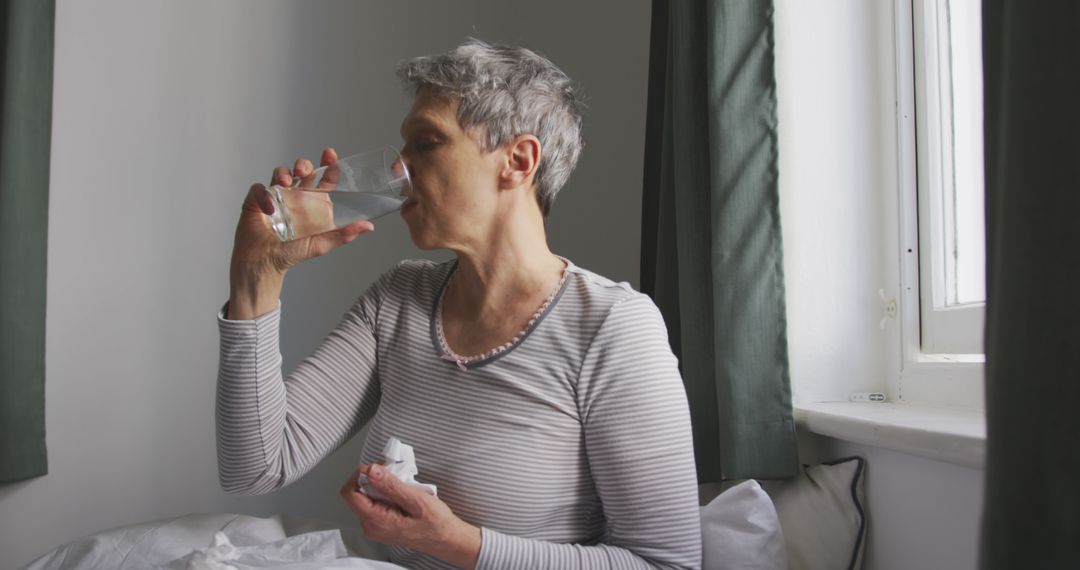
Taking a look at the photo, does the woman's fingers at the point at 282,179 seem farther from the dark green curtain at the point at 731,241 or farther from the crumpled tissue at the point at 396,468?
the dark green curtain at the point at 731,241

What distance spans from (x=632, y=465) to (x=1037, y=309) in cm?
66

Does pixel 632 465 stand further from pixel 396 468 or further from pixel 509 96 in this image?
pixel 509 96

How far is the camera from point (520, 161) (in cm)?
125

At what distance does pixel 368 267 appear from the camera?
2398 millimetres

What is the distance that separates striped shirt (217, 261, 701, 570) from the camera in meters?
1.07

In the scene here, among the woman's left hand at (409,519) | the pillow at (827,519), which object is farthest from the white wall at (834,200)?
the woman's left hand at (409,519)

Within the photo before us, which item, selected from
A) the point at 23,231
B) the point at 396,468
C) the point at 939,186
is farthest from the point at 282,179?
the point at 23,231

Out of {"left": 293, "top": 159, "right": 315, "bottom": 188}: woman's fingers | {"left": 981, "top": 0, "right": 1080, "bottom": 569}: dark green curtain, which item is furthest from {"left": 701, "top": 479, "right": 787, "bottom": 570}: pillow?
{"left": 293, "top": 159, "right": 315, "bottom": 188}: woman's fingers

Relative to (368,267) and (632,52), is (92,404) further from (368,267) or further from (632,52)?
(632,52)

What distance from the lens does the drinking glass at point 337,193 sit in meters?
1.13

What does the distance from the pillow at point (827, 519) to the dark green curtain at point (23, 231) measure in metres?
1.77

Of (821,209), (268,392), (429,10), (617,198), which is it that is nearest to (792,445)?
(821,209)

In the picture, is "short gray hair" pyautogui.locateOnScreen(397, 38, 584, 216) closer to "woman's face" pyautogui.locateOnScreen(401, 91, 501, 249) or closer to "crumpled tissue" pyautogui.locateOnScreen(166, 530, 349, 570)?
"woman's face" pyautogui.locateOnScreen(401, 91, 501, 249)

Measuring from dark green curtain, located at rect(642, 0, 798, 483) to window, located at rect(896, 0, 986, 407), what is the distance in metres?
0.24
